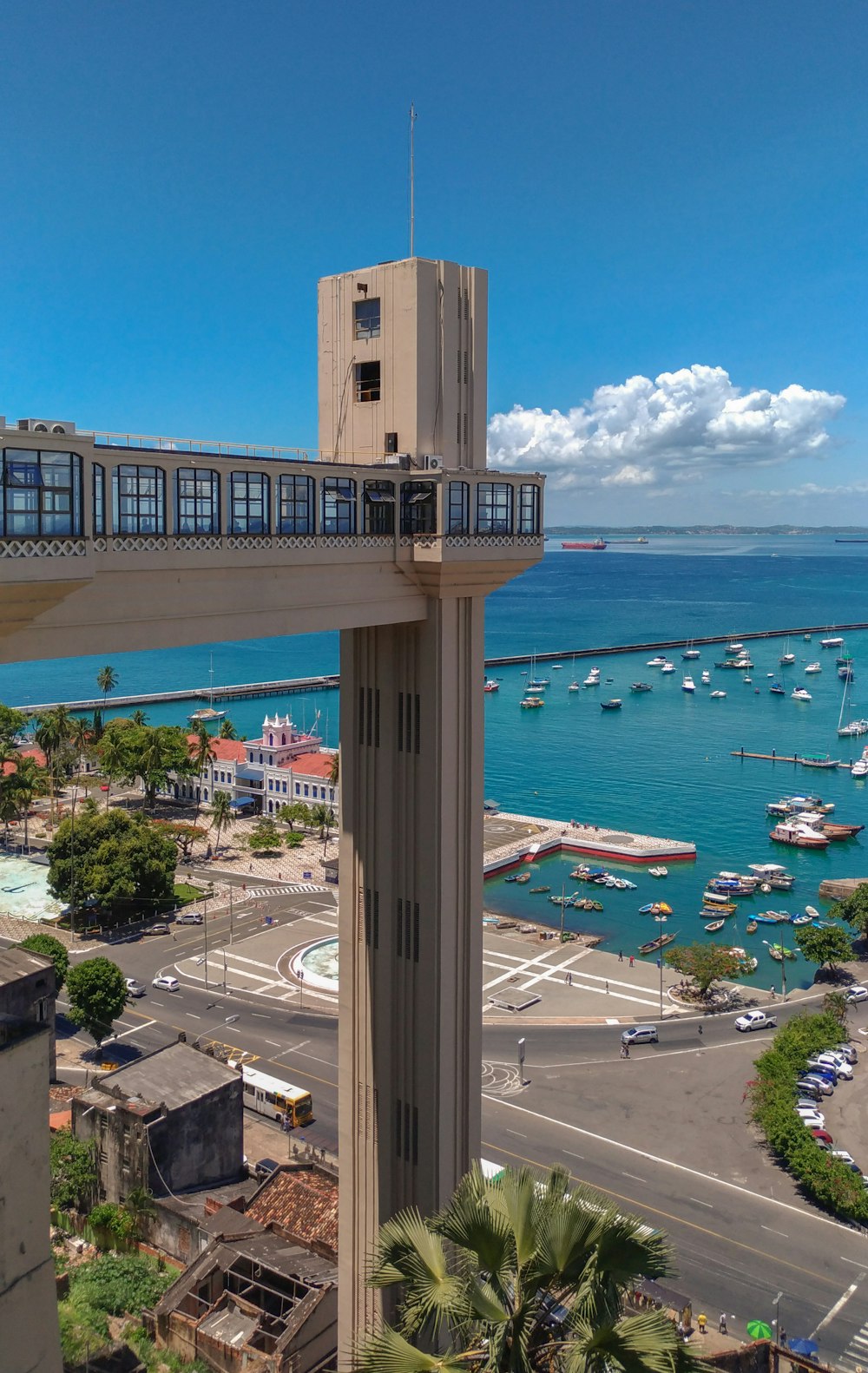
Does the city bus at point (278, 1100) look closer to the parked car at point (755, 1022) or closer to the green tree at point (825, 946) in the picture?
the parked car at point (755, 1022)

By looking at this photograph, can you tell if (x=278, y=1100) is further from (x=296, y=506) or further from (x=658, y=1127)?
(x=296, y=506)

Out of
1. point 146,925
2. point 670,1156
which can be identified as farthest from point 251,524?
point 146,925

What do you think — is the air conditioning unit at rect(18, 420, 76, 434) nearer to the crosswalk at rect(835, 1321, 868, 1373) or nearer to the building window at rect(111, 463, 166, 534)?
the building window at rect(111, 463, 166, 534)

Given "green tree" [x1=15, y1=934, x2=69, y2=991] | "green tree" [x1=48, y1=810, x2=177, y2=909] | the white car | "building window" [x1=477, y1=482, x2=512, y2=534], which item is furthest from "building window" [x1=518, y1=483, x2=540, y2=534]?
Answer: "green tree" [x1=48, y1=810, x2=177, y2=909]

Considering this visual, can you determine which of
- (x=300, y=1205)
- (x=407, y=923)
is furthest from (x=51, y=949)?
(x=407, y=923)

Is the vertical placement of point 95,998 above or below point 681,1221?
above

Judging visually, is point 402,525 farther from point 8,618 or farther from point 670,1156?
point 670,1156
